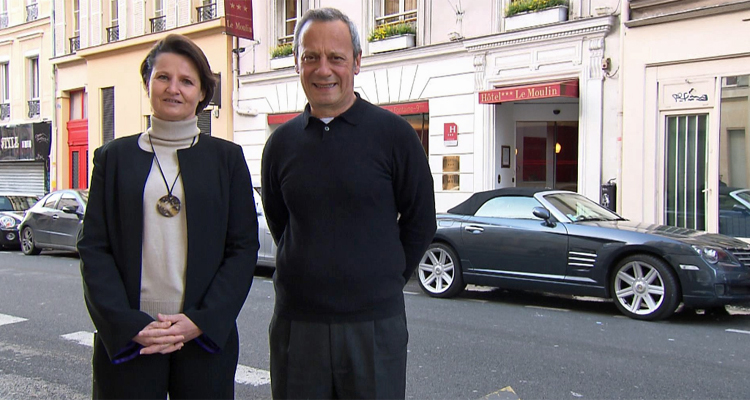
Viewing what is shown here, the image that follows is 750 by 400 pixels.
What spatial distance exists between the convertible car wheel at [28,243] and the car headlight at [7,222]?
1294mm

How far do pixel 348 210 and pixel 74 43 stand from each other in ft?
86.0

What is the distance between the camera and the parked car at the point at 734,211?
11.6 metres

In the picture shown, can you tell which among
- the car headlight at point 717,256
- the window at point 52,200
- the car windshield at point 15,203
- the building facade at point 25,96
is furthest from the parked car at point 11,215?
the car headlight at point 717,256

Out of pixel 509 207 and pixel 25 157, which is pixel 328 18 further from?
pixel 25 157

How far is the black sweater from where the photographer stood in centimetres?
235

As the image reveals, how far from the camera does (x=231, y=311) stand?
240cm

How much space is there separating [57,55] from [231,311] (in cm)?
2649

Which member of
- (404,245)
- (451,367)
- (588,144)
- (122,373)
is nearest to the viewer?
(122,373)

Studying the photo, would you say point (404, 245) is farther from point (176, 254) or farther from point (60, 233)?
point (60, 233)

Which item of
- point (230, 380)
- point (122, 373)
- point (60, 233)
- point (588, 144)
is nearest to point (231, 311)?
point (230, 380)

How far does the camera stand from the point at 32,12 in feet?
88.4

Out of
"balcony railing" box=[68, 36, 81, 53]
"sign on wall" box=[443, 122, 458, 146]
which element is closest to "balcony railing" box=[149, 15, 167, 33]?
"balcony railing" box=[68, 36, 81, 53]

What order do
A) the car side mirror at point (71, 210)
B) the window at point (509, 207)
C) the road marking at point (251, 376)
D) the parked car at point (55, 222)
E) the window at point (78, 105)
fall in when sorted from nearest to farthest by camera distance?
the road marking at point (251, 376)
the window at point (509, 207)
the car side mirror at point (71, 210)
the parked car at point (55, 222)
the window at point (78, 105)

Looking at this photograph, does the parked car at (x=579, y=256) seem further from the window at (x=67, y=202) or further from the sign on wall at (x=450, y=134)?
the window at (x=67, y=202)
